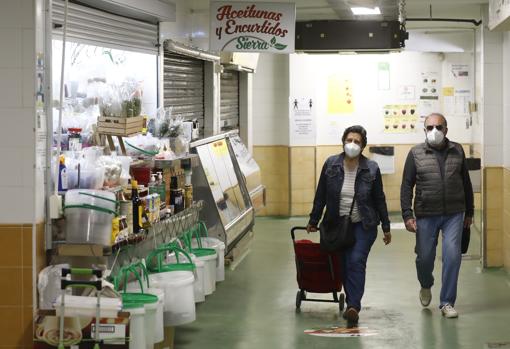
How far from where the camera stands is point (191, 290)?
6430 millimetres

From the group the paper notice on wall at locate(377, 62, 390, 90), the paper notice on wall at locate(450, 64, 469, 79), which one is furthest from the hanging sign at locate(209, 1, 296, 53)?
the paper notice on wall at locate(450, 64, 469, 79)

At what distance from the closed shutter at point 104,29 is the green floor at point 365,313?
2503 mm

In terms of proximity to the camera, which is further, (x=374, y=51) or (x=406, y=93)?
(x=406, y=93)

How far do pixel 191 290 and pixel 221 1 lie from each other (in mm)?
4250

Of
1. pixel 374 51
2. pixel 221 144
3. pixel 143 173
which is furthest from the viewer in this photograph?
pixel 374 51

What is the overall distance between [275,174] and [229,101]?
2.30 metres

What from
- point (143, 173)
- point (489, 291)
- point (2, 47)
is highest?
point (2, 47)

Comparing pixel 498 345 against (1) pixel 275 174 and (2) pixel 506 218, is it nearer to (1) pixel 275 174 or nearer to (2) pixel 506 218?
(2) pixel 506 218

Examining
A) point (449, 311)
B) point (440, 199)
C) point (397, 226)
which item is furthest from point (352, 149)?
point (397, 226)

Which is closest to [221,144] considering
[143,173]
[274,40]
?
[274,40]

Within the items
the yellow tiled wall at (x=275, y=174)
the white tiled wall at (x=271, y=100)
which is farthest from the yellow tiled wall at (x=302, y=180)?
the white tiled wall at (x=271, y=100)

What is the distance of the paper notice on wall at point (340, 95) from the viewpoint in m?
15.0

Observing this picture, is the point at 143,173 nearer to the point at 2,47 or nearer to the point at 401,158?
the point at 2,47

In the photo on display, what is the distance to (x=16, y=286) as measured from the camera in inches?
217
